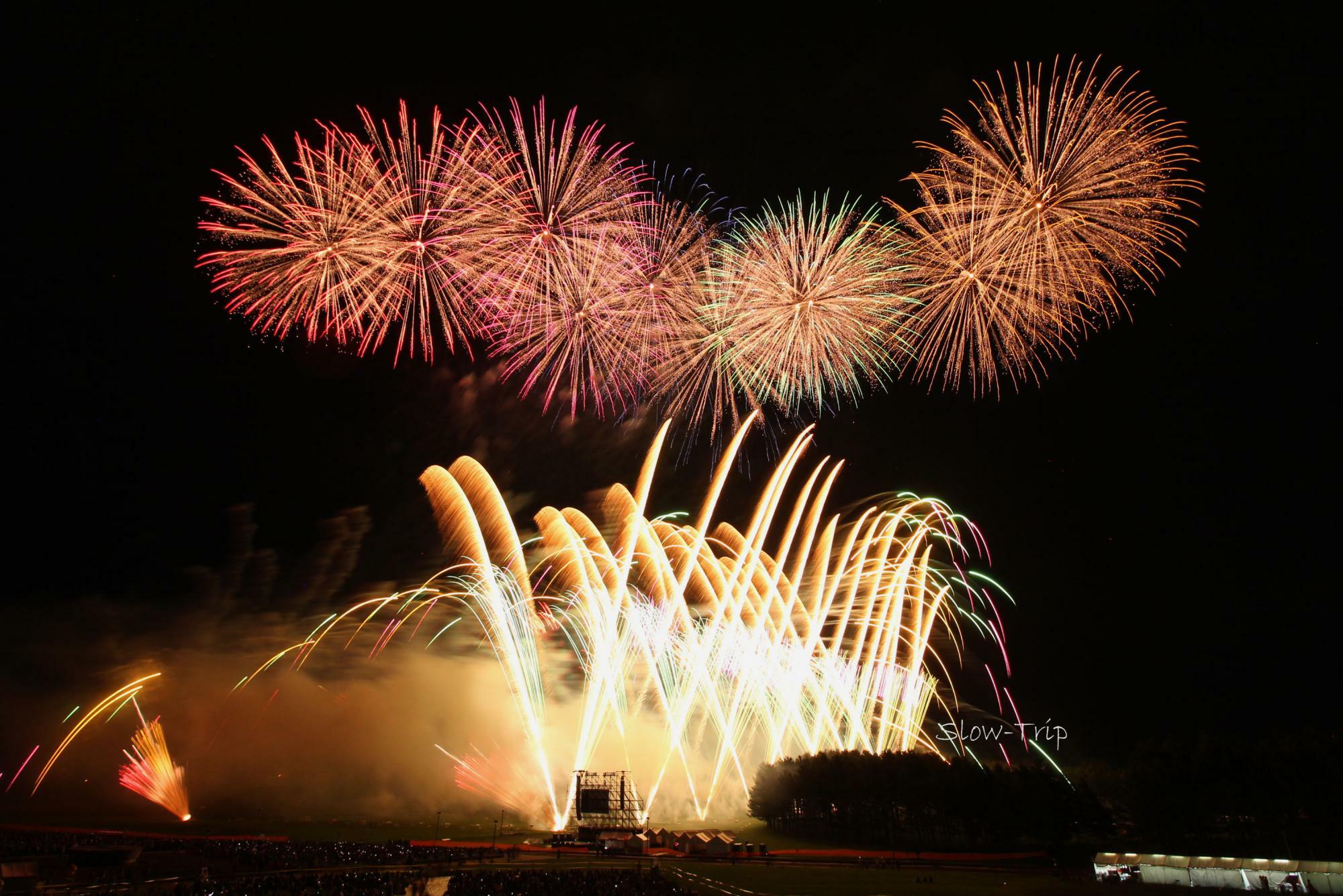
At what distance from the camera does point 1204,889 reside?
34.5 meters

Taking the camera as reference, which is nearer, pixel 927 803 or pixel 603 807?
pixel 603 807

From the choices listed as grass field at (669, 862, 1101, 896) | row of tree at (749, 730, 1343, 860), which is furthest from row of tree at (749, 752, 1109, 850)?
grass field at (669, 862, 1101, 896)

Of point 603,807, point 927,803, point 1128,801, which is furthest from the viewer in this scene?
point 1128,801

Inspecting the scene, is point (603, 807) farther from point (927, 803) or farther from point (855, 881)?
Answer: point (927, 803)

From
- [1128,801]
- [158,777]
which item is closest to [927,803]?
[1128,801]

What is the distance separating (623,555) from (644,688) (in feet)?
97.3

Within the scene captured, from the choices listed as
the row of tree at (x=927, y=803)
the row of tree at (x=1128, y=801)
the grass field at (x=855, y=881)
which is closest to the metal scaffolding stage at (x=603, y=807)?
the grass field at (x=855, y=881)

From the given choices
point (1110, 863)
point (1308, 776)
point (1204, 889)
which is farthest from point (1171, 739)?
point (1204, 889)

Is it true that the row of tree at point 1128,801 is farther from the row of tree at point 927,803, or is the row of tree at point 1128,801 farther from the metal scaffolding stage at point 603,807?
the metal scaffolding stage at point 603,807

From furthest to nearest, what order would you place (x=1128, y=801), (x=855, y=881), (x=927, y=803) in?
(x=1128, y=801)
(x=927, y=803)
(x=855, y=881)

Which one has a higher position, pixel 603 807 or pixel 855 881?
pixel 603 807

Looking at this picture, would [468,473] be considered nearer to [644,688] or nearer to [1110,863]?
[644,688]

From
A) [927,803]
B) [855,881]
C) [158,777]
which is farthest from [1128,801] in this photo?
[158,777]

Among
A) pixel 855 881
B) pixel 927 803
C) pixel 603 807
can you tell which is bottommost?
A: pixel 855 881
